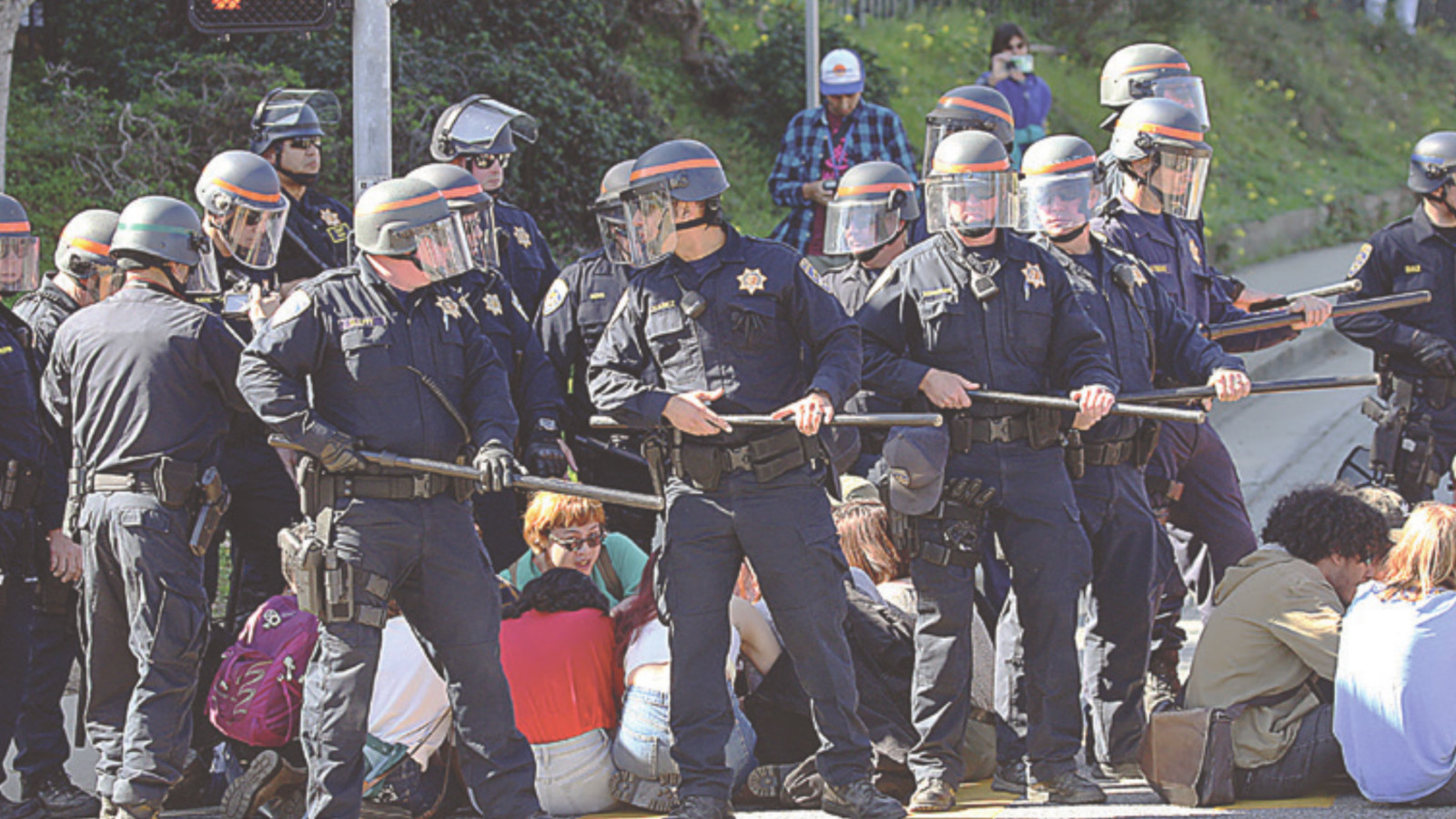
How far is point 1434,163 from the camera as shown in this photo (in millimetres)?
7590

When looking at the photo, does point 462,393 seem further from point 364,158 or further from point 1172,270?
point 1172,270

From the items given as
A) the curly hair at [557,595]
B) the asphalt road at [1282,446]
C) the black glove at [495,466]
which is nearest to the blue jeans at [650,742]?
the asphalt road at [1282,446]

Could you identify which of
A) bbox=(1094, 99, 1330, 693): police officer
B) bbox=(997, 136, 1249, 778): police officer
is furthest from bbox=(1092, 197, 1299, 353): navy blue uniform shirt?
bbox=(997, 136, 1249, 778): police officer

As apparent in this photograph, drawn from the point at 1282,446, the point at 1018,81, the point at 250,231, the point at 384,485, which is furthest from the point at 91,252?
the point at 1282,446

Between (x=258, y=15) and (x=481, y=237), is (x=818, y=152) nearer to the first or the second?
(x=481, y=237)

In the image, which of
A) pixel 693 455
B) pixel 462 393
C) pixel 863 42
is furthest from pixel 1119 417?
pixel 863 42

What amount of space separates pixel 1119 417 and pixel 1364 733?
1235 mm

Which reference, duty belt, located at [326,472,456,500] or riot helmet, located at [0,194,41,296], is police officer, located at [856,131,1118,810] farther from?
riot helmet, located at [0,194,41,296]

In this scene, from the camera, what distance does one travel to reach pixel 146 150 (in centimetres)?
1112

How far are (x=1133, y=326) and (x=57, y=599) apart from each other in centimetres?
384

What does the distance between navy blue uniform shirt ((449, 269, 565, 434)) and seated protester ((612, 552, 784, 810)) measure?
0.65 meters

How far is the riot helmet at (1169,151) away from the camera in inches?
251

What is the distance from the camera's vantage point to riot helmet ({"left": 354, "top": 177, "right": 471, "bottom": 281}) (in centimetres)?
524

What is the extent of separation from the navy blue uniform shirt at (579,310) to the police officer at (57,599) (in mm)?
1577
